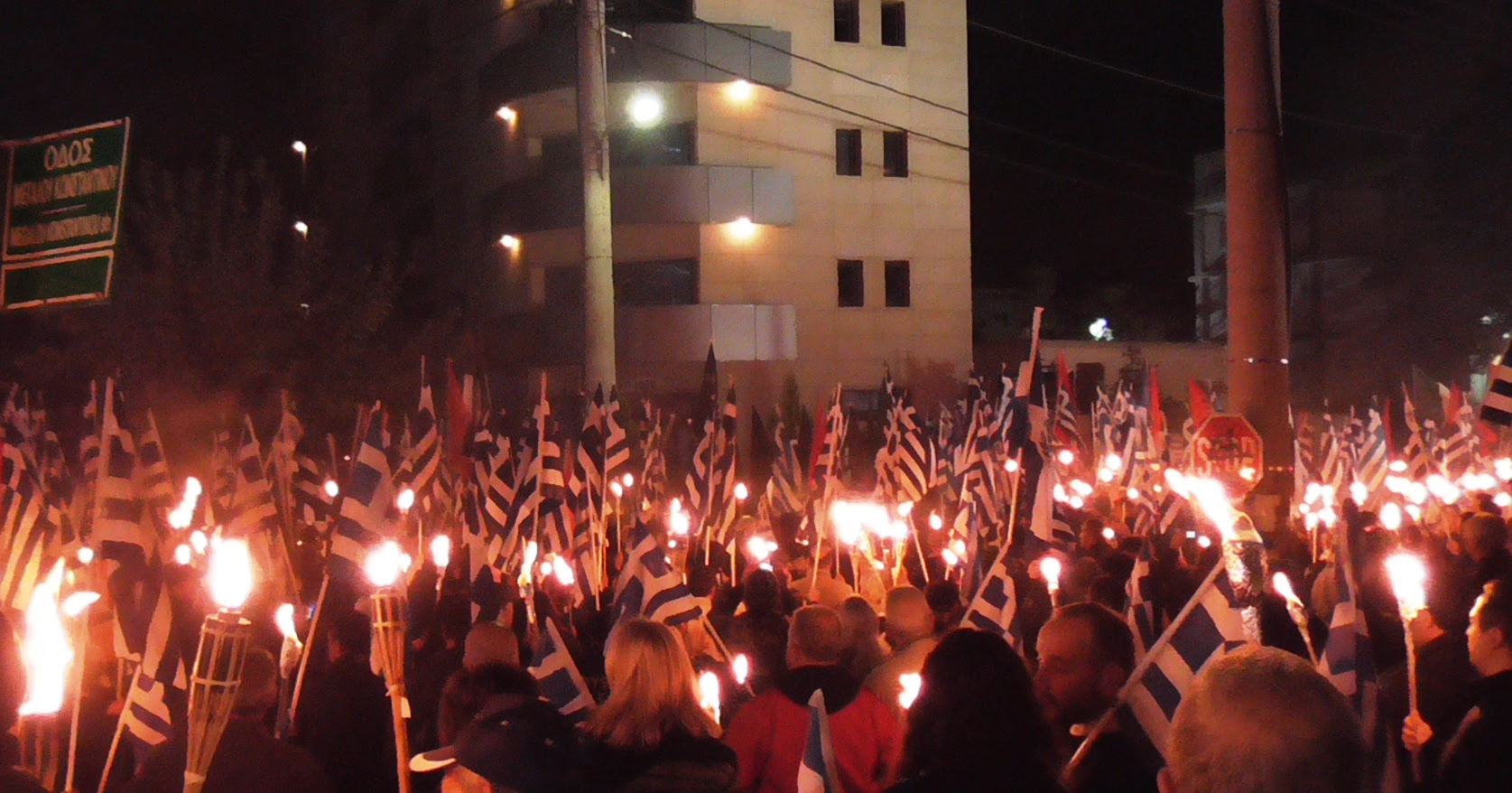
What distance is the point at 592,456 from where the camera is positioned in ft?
41.4

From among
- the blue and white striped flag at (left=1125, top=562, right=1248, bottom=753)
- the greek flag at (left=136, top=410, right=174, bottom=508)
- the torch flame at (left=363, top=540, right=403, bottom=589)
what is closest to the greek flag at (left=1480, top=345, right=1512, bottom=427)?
the blue and white striped flag at (left=1125, top=562, right=1248, bottom=753)

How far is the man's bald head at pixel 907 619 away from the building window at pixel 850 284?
3393cm

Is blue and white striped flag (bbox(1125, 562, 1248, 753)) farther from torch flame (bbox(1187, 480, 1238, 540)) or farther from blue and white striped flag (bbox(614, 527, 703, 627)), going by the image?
blue and white striped flag (bbox(614, 527, 703, 627))

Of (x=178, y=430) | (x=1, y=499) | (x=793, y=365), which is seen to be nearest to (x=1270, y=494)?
(x=1, y=499)

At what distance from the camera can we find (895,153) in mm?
41156

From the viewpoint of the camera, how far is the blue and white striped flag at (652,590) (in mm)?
7324

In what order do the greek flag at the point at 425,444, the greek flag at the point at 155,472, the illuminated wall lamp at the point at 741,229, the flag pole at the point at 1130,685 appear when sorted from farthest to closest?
the illuminated wall lamp at the point at 741,229 < the greek flag at the point at 155,472 < the greek flag at the point at 425,444 < the flag pole at the point at 1130,685

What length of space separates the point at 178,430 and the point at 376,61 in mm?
23365

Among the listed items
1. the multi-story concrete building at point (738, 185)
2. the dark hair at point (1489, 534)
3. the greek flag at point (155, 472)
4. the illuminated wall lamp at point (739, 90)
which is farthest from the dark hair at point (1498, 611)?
the illuminated wall lamp at point (739, 90)

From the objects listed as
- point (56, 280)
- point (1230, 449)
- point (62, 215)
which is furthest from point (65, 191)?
point (1230, 449)

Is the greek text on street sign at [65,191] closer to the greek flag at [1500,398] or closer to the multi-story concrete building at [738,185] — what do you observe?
the greek flag at [1500,398]

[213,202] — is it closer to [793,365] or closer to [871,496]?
[793,365]

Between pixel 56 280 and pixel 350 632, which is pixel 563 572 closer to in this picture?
pixel 350 632

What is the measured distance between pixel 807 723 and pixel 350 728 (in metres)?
2.37
